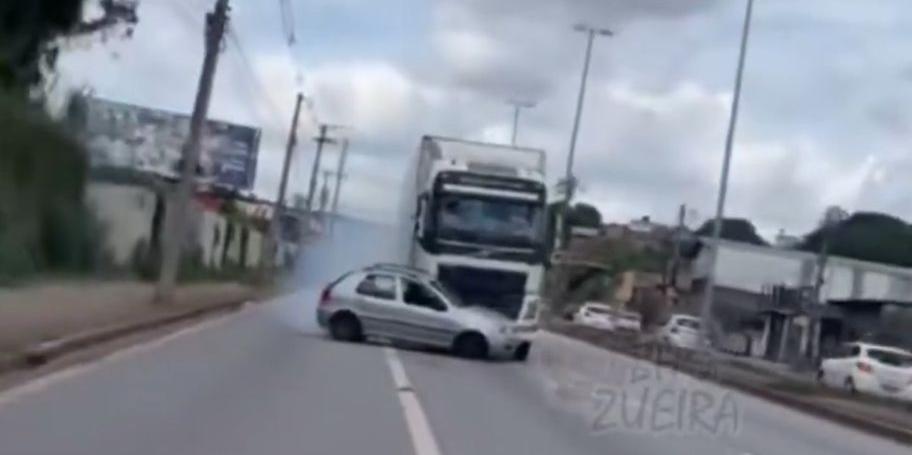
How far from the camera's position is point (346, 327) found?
36094mm

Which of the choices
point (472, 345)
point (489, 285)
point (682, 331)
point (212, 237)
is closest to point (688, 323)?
point (682, 331)

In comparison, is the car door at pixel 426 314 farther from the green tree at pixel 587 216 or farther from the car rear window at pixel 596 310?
the green tree at pixel 587 216

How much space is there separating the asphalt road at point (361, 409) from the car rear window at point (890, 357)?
1092cm

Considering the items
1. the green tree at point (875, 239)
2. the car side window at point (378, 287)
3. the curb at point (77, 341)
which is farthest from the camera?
the green tree at point (875, 239)

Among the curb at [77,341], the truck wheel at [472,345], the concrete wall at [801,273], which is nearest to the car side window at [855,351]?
the truck wheel at [472,345]

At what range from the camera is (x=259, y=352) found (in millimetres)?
30859

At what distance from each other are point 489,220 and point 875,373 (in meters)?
12.5

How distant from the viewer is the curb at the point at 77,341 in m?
22.1

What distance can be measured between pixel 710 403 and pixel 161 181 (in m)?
40.2

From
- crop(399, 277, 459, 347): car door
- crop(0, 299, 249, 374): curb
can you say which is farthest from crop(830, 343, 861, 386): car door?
crop(0, 299, 249, 374): curb

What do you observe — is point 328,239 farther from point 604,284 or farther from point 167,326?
point 167,326

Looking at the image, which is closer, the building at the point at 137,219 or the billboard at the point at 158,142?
the building at the point at 137,219

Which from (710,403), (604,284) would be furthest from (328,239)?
(710,403)

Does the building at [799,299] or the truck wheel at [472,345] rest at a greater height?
the building at [799,299]
